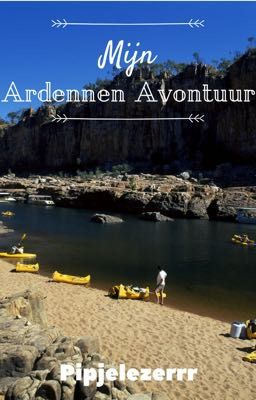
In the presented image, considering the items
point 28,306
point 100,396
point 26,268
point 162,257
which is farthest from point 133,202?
point 100,396

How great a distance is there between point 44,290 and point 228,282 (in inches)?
447

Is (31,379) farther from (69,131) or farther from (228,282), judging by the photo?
(69,131)

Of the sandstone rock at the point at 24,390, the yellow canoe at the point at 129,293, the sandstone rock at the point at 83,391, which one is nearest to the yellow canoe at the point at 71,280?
the yellow canoe at the point at 129,293

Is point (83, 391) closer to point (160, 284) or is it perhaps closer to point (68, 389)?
point (68, 389)

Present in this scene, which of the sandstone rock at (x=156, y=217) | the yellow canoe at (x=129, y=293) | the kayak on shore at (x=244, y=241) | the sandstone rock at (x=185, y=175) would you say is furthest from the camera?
the sandstone rock at (x=185, y=175)

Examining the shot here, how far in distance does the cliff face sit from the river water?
152 feet

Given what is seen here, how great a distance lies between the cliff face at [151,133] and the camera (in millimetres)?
97812

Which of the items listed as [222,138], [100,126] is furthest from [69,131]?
[222,138]

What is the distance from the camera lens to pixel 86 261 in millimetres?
31422

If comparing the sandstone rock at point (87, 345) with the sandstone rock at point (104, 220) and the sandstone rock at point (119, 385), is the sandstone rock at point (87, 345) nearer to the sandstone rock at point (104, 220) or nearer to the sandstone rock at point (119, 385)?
the sandstone rock at point (119, 385)

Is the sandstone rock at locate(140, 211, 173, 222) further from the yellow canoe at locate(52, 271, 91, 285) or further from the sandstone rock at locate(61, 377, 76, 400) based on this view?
the sandstone rock at locate(61, 377, 76, 400)

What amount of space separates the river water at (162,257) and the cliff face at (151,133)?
46448mm

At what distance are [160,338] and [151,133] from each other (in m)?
101

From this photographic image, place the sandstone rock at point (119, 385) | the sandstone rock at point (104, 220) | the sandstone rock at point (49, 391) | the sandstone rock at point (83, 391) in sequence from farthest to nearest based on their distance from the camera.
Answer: the sandstone rock at point (104, 220)
the sandstone rock at point (119, 385)
the sandstone rock at point (83, 391)
the sandstone rock at point (49, 391)
